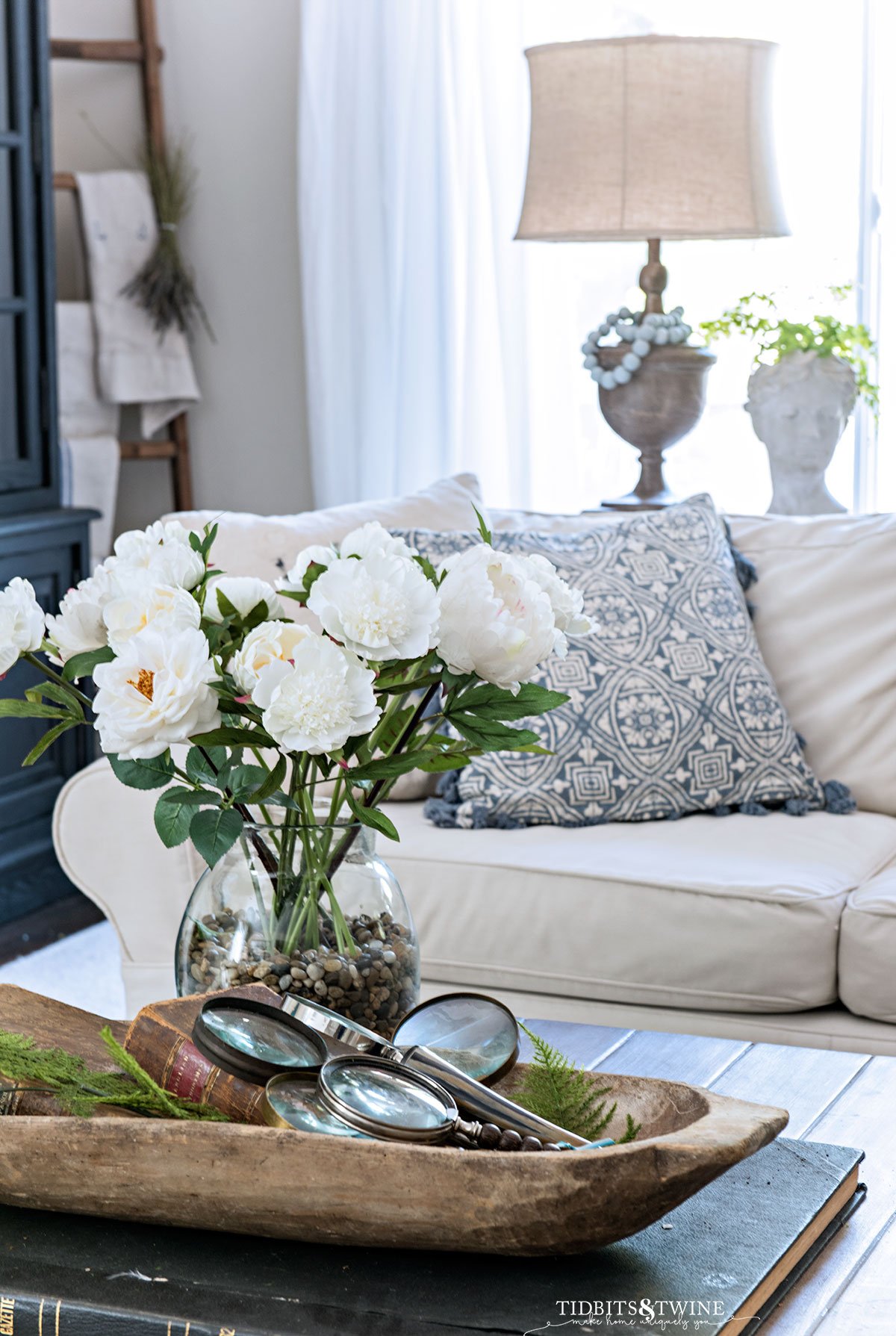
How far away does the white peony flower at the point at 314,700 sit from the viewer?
2.90 feet

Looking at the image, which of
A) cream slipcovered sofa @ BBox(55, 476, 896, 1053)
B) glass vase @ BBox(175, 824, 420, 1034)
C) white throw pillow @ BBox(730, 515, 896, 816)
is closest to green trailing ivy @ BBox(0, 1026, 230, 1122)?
glass vase @ BBox(175, 824, 420, 1034)

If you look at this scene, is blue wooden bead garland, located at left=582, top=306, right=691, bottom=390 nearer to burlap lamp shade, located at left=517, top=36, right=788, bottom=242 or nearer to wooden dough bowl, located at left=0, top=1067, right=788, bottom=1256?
burlap lamp shade, located at left=517, top=36, right=788, bottom=242

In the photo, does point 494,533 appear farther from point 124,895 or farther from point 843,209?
point 843,209

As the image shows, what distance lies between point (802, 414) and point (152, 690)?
1958 millimetres

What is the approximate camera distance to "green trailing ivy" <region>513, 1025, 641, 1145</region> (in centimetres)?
94

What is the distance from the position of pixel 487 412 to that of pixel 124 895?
1741 millimetres

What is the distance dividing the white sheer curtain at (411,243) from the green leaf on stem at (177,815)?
243 centimetres

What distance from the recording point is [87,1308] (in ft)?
2.60

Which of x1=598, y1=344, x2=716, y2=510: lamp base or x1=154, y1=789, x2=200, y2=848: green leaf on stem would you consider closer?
x1=154, y1=789, x2=200, y2=848: green leaf on stem

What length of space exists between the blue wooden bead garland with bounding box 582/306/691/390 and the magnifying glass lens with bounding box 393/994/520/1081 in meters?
1.77

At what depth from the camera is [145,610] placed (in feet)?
3.05

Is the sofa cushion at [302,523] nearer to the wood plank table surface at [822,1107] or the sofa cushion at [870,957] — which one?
the sofa cushion at [870,957]

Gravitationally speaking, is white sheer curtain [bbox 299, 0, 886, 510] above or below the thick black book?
above

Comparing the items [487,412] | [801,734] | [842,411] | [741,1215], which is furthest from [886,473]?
[741,1215]
